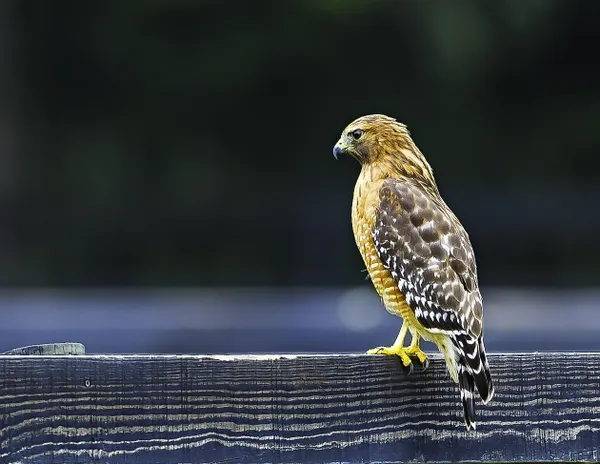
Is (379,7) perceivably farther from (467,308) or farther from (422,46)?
(467,308)

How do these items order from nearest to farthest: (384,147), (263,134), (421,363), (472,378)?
1. (472,378)
2. (421,363)
3. (384,147)
4. (263,134)

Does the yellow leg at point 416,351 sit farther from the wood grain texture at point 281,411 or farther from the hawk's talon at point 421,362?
the wood grain texture at point 281,411

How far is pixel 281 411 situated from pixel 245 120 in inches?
444

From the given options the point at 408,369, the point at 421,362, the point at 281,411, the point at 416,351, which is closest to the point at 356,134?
the point at 416,351

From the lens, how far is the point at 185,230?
501 inches

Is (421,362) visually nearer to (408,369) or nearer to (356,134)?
(408,369)

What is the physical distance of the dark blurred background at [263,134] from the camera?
11.9 m

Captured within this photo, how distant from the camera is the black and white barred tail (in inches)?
102

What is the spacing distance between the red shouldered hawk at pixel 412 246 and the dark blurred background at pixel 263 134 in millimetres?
6864

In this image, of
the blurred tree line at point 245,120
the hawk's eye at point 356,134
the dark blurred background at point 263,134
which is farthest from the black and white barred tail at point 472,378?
the blurred tree line at point 245,120

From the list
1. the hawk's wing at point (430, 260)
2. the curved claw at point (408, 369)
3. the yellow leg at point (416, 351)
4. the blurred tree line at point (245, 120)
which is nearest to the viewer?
the curved claw at point (408, 369)

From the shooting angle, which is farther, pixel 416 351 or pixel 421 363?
pixel 416 351

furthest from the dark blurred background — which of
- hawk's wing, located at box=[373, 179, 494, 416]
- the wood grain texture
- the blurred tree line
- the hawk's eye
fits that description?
the wood grain texture

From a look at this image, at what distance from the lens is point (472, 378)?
2.68 m
